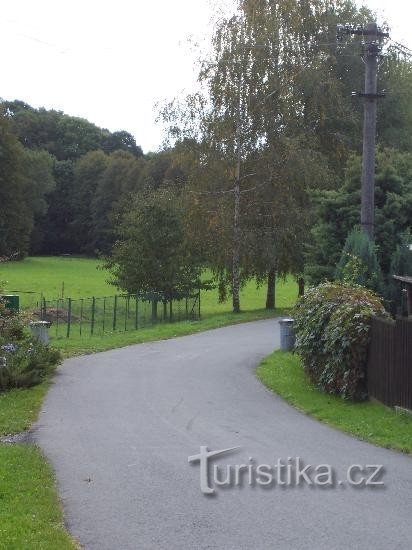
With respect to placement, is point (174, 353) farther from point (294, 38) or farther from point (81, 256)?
point (81, 256)

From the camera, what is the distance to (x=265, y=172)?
34.7m

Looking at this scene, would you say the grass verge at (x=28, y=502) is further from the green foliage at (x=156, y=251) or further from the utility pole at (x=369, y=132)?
the green foliage at (x=156, y=251)

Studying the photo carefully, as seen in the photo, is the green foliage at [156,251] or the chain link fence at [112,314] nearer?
the chain link fence at [112,314]

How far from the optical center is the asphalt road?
7.17 m

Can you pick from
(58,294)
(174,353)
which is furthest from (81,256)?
(174,353)

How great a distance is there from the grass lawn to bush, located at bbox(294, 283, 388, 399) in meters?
0.36

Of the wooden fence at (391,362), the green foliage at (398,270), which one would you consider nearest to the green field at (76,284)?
the green foliage at (398,270)

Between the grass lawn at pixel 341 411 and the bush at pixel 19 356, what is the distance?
4957mm

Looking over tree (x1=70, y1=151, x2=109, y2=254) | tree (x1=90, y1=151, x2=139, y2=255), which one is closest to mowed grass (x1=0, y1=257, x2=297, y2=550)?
tree (x1=90, y1=151, x2=139, y2=255)

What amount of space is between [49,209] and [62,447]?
94.4 m

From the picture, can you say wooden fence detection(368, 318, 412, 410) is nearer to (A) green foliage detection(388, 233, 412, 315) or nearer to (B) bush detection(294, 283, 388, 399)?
(B) bush detection(294, 283, 388, 399)

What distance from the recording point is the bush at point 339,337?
15.1 metres

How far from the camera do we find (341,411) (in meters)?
14.2

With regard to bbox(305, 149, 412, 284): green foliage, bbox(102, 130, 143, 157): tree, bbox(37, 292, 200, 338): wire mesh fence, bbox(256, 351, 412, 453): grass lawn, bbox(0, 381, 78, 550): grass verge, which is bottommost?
bbox(37, 292, 200, 338): wire mesh fence
